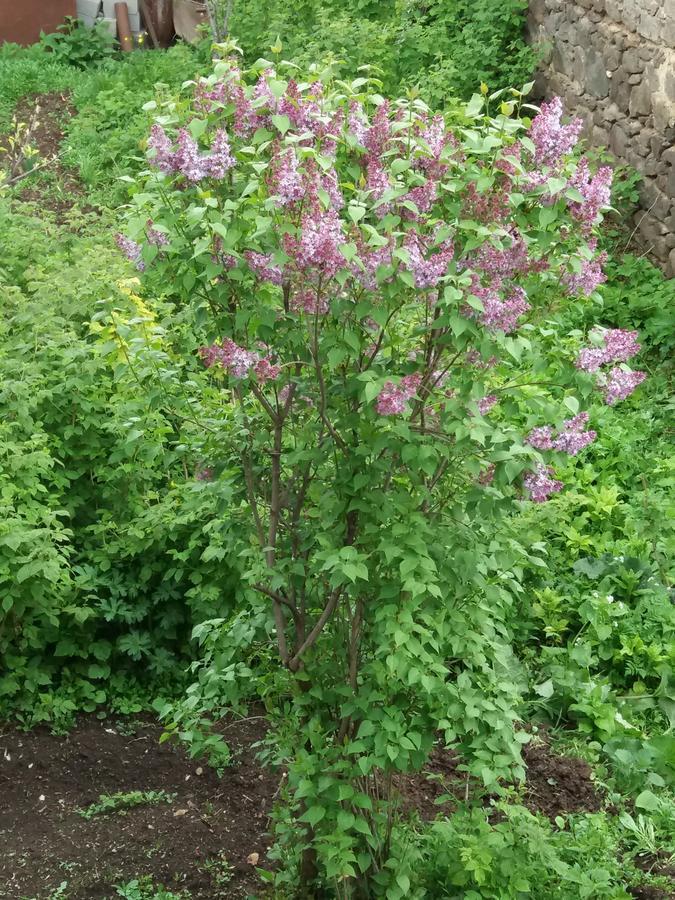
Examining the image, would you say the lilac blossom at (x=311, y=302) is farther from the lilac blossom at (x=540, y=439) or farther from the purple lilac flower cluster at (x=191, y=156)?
the lilac blossom at (x=540, y=439)

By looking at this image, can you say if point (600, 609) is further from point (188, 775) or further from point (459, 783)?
point (188, 775)

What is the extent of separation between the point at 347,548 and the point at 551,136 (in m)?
1.09

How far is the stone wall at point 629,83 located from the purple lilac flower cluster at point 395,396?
4800 mm

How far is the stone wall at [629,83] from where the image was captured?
22.8 ft

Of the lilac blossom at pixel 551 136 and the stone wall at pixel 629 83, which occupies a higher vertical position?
the lilac blossom at pixel 551 136

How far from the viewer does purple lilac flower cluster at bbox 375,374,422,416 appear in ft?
8.55

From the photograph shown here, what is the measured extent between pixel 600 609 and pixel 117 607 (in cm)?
198

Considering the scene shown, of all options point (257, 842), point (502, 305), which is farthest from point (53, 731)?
point (502, 305)

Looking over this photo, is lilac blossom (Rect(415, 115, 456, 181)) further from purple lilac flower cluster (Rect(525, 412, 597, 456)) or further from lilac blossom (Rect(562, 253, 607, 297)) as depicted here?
purple lilac flower cluster (Rect(525, 412, 597, 456))

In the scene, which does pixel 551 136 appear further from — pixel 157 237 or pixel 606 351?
pixel 157 237

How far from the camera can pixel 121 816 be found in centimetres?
400

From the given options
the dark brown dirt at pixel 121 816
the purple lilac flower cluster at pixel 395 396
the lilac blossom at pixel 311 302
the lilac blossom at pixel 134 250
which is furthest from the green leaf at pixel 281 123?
the dark brown dirt at pixel 121 816

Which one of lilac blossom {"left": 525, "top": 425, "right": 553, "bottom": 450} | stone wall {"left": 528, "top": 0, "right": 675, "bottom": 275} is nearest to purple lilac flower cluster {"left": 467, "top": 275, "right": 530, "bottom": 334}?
lilac blossom {"left": 525, "top": 425, "right": 553, "bottom": 450}

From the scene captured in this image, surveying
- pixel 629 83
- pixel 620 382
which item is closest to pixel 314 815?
pixel 620 382
